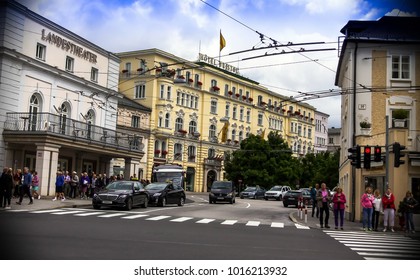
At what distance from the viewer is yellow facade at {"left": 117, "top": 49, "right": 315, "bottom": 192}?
58969mm

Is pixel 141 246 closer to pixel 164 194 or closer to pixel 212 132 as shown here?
pixel 164 194

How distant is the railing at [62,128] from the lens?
1173 inches

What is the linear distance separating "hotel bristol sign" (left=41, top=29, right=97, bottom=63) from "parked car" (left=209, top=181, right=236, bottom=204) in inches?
541

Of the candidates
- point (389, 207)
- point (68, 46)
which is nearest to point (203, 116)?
point (68, 46)

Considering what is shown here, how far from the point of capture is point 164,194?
99.2ft

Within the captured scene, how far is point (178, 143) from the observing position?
64.6 meters

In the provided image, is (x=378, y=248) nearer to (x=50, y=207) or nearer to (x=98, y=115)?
(x=50, y=207)

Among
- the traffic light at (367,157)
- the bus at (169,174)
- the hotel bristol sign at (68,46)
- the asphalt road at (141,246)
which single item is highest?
the hotel bristol sign at (68,46)

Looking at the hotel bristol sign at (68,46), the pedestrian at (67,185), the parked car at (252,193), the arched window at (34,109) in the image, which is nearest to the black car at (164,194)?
the pedestrian at (67,185)

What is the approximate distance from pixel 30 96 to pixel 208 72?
37176mm

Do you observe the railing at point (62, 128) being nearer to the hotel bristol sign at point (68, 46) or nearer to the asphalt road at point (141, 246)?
the hotel bristol sign at point (68, 46)

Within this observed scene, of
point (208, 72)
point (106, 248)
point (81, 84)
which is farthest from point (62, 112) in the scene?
point (208, 72)

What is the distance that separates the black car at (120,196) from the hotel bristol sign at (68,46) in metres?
10.7

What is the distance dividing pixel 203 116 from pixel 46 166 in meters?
38.2
